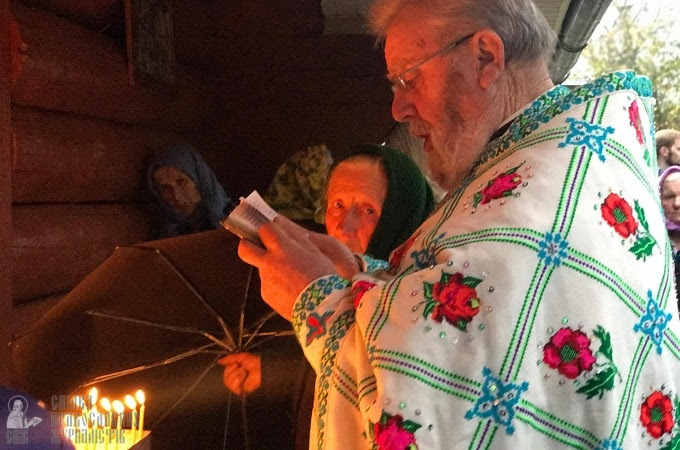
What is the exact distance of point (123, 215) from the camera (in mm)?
3186

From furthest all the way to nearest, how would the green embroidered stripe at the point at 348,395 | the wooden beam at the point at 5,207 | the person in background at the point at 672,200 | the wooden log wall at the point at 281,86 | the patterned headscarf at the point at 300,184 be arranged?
the wooden log wall at the point at 281,86 → the patterned headscarf at the point at 300,184 → the person in background at the point at 672,200 → the wooden beam at the point at 5,207 → the green embroidered stripe at the point at 348,395

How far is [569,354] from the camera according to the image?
36.5 inches

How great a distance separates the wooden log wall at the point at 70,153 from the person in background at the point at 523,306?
1.44 m

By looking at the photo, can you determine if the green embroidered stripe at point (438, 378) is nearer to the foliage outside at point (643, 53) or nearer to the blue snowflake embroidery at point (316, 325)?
the blue snowflake embroidery at point (316, 325)

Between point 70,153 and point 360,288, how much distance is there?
190 cm

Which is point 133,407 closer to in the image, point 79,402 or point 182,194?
point 79,402

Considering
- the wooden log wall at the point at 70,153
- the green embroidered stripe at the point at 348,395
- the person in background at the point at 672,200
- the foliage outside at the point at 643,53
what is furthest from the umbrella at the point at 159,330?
the foliage outside at the point at 643,53

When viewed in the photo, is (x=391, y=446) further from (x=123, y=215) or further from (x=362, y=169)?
(x=123, y=215)

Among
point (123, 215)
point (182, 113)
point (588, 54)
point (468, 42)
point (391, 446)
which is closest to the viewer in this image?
point (391, 446)

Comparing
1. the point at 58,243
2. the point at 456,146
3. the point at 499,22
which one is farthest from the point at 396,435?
the point at 58,243

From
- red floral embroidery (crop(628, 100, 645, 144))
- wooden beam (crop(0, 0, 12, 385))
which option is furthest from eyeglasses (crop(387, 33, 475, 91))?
wooden beam (crop(0, 0, 12, 385))

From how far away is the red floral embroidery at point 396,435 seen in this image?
88 cm

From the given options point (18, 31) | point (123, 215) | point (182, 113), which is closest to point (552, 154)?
point (18, 31)

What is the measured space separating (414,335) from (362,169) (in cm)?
124
